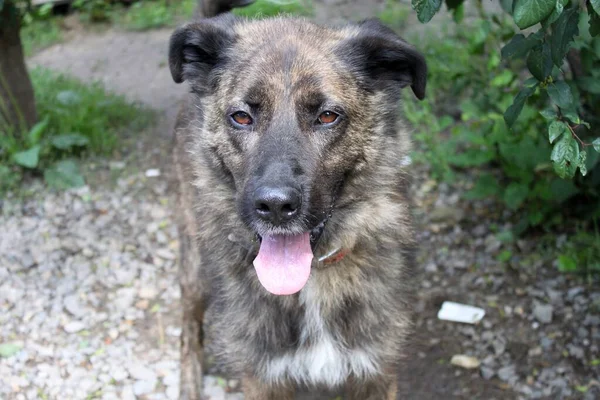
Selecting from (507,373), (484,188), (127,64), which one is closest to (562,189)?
(484,188)

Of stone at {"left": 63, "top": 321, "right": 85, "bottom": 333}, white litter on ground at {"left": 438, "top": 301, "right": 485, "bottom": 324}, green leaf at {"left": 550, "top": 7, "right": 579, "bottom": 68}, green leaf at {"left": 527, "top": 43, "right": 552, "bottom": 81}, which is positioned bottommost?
stone at {"left": 63, "top": 321, "right": 85, "bottom": 333}

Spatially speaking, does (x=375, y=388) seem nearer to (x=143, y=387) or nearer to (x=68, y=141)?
(x=143, y=387)

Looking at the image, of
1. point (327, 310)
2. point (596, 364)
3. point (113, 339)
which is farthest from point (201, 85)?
point (596, 364)

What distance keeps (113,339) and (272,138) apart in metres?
1.99

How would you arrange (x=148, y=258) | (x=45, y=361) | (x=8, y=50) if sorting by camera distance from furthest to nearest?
(x=8, y=50), (x=148, y=258), (x=45, y=361)

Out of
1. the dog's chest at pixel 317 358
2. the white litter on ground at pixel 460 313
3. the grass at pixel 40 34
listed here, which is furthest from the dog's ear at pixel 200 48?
the grass at pixel 40 34

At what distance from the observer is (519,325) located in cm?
411

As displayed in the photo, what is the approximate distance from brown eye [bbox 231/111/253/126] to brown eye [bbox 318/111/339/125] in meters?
0.28

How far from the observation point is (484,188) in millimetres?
4652

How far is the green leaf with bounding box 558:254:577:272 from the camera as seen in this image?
4.26 meters

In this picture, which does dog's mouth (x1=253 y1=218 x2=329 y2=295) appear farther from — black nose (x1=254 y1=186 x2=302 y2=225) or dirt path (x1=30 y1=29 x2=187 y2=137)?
dirt path (x1=30 y1=29 x2=187 y2=137)

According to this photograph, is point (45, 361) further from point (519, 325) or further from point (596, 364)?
point (596, 364)

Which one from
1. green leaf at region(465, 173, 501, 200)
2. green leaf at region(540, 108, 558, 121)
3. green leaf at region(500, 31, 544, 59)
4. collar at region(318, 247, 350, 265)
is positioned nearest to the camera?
green leaf at region(540, 108, 558, 121)

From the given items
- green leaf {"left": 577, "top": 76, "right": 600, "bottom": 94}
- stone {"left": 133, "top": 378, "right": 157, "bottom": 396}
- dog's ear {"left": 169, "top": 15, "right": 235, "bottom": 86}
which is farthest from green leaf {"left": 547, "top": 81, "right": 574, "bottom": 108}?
stone {"left": 133, "top": 378, "right": 157, "bottom": 396}
